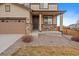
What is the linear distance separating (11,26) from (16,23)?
651 millimetres

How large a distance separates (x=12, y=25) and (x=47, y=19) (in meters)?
4.47

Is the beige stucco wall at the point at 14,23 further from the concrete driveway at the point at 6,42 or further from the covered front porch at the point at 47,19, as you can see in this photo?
the concrete driveway at the point at 6,42

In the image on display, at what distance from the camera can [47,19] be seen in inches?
810

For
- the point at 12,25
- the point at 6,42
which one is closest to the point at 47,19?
the point at 12,25

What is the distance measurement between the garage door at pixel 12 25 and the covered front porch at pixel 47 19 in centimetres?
197

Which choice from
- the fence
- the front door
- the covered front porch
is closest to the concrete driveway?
the covered front porch

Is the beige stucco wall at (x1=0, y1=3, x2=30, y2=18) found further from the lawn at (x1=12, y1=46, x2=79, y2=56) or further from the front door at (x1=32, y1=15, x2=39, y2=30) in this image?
the lawn at (x1=12, y1=46, x2=79, y2=56)

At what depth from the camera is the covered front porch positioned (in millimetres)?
19156

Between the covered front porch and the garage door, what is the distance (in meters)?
1.97

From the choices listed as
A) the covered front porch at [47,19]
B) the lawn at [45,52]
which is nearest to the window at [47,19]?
the covered front porch at [47,19]

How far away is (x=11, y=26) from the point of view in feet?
61.3

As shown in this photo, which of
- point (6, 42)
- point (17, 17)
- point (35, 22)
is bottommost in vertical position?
point (6, 42)

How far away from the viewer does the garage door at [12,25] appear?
18.6 meters

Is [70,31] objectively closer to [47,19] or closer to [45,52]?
[47,19]
